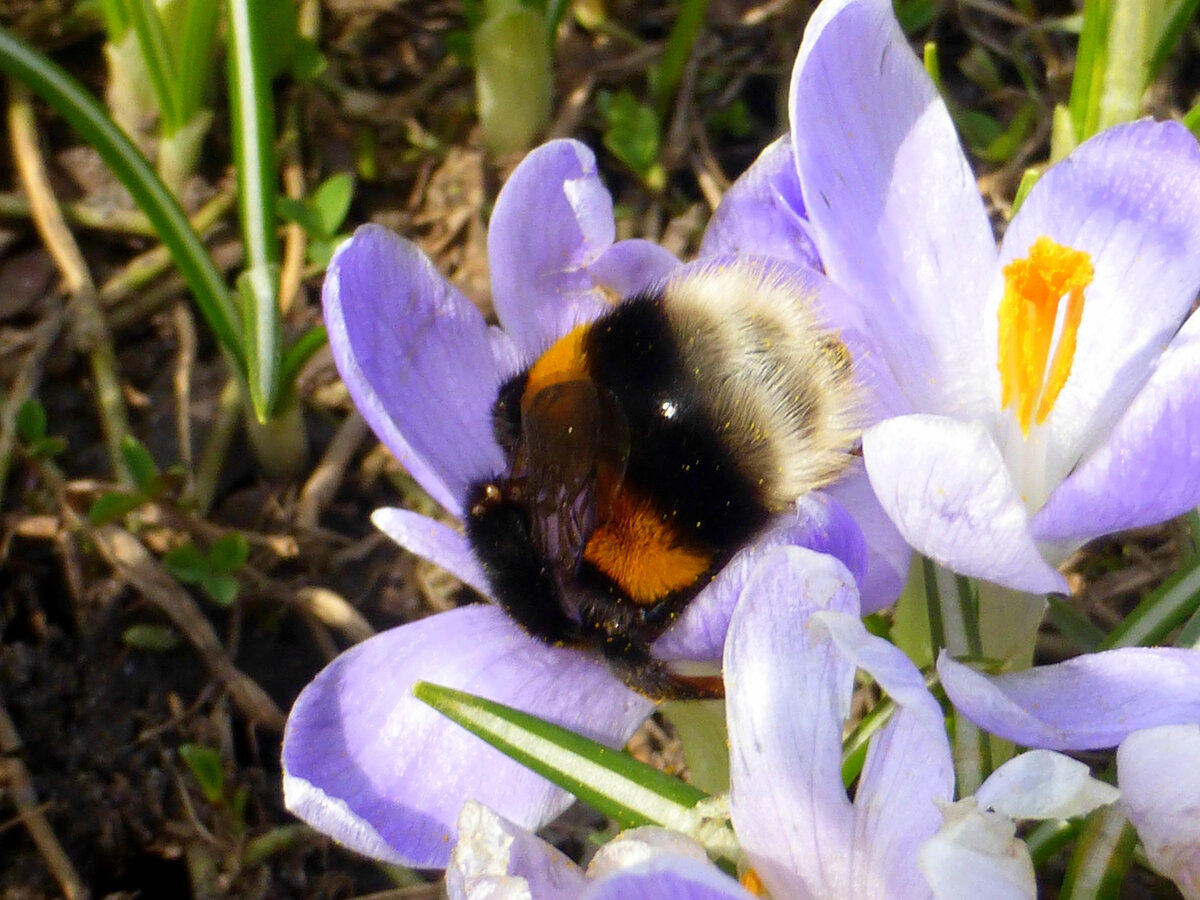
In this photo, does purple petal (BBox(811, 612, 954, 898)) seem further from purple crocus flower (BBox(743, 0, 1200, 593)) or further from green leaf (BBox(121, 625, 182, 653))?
green leaf (BBox(121, 625, 182, 653))

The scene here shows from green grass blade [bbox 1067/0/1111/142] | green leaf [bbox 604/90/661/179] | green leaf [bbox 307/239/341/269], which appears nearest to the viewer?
green grass blade [bbox 1067/0/1111/142]

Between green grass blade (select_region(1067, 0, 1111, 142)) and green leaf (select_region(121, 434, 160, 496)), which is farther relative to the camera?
green leaf (select_region(121, 434, 160, 496))

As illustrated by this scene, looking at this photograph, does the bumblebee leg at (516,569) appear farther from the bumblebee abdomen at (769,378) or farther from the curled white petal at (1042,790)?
the curled white petal at (1042,790)

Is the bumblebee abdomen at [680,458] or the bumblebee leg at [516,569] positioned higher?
the bumblebee abdomen at [680,458]

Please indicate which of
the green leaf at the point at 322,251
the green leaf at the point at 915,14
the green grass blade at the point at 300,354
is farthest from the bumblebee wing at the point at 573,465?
the green leaf at the point at 915,14

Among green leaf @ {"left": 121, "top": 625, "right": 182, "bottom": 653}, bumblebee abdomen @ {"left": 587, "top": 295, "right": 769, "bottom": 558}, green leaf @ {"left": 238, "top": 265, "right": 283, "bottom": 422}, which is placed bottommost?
green leaf @ {"left": 121, "top": 625, "right": 182, "bottom": 653}

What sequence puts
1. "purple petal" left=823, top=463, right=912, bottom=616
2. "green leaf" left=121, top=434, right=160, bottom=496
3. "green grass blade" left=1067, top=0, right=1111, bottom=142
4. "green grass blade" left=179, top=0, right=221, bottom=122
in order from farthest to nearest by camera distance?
"green grass blade" left=179, top=0, right=221, bottom=122, "green leaf" left=121, top=434, right=160, bottom=496, "green grass blade" left=1067, top=0, right=1111, bottom=142, "purple petal" left=823, top=463, right=912, bottom=616

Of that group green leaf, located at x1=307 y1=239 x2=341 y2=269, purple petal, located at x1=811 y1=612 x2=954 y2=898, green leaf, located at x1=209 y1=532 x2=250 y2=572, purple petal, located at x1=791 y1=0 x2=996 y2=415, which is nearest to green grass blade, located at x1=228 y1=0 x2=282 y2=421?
green leaf, located at x1=209 y1=532 x2=250 y2=572
